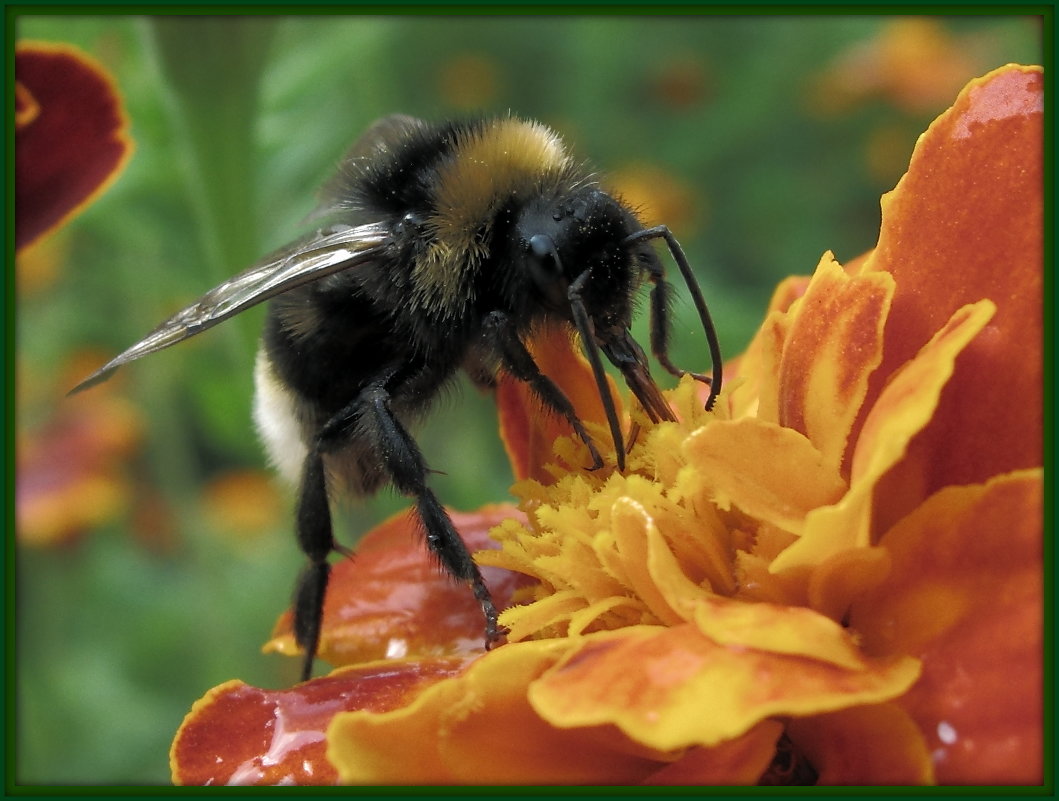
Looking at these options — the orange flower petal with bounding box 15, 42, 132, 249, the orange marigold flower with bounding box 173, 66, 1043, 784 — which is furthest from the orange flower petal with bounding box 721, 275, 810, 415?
the orange flower petal with bounding box 15, 42, 132, 249

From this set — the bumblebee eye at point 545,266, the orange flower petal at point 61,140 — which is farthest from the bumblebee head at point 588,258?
the orange flower petal at point 61,140

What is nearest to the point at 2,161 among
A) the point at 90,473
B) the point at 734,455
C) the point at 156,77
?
the point at 156,77

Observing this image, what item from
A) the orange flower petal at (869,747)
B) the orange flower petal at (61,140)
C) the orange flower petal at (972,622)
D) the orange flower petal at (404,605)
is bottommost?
the orange flower petal at (404,605)

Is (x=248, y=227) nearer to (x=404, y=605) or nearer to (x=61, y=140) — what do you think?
(x=61, y=140)

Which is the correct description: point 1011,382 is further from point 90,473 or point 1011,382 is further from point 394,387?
point 90,473

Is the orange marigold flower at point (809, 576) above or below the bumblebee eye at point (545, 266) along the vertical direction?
below

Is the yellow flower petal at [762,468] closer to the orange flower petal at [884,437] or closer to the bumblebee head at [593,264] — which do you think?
the orange flower petal at [884,437]
